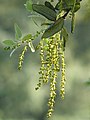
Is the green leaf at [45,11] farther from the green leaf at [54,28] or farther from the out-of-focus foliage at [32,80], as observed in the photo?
the out-of-focus foliage at [32,80]

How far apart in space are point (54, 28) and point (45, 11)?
52mm

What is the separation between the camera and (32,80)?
10.5m

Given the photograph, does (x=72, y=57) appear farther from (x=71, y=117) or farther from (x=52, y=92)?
(x=52, y=92)

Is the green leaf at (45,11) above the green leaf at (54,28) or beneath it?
above

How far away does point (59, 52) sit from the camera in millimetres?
1044

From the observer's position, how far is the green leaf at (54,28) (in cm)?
99

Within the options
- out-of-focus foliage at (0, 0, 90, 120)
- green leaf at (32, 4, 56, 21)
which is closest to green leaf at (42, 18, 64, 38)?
green leaf at (32, 4, 56, 21)

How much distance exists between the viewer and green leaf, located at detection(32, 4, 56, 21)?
1021 millimetres

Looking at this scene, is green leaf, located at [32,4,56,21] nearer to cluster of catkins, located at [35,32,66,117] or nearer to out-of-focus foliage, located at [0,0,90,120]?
cluster of catkins, located at [35,32,66,117]

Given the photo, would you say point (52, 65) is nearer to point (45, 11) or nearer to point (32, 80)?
point (45, 11)

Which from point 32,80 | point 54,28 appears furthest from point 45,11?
point 32,80

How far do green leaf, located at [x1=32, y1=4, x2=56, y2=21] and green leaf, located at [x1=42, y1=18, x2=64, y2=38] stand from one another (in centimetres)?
3

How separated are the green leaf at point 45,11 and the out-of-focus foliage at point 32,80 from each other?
28.9 ft

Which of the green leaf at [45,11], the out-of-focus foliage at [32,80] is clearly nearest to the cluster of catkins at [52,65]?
the green leaf at [45,11]
